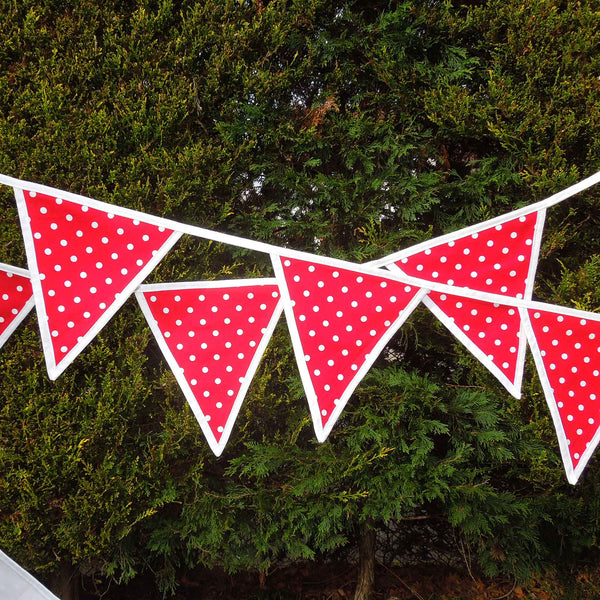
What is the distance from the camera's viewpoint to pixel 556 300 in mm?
2781

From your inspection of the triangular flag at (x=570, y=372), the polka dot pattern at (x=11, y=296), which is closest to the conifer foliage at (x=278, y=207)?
the polka dot pattern at (x=11, y=296)

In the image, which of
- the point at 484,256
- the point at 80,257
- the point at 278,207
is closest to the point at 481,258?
the point at 484,256

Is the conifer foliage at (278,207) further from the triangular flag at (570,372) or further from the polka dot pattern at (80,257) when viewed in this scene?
the polka dot pattern at (80,257)

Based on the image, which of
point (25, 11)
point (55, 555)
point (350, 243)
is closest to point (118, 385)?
point (55, 555)

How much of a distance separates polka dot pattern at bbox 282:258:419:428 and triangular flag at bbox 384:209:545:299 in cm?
12

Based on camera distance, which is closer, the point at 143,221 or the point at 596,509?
the point at 143,221

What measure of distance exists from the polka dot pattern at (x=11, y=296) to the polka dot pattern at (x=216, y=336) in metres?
0.69

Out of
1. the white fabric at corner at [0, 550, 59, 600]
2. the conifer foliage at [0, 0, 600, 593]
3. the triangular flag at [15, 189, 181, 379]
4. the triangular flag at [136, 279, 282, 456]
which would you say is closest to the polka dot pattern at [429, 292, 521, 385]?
the triangular flag at [136, 279, 282, 456]

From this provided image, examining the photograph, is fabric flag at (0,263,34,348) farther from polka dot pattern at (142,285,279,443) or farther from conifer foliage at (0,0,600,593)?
polka dot pattern at (142,285,279,443)

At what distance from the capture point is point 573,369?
2047mm

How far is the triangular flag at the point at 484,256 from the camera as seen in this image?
6.44 ft

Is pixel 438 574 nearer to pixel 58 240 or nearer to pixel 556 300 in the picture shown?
pixel 556 300

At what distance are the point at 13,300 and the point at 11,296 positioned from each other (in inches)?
0.7

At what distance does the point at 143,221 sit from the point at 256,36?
5.36ft
